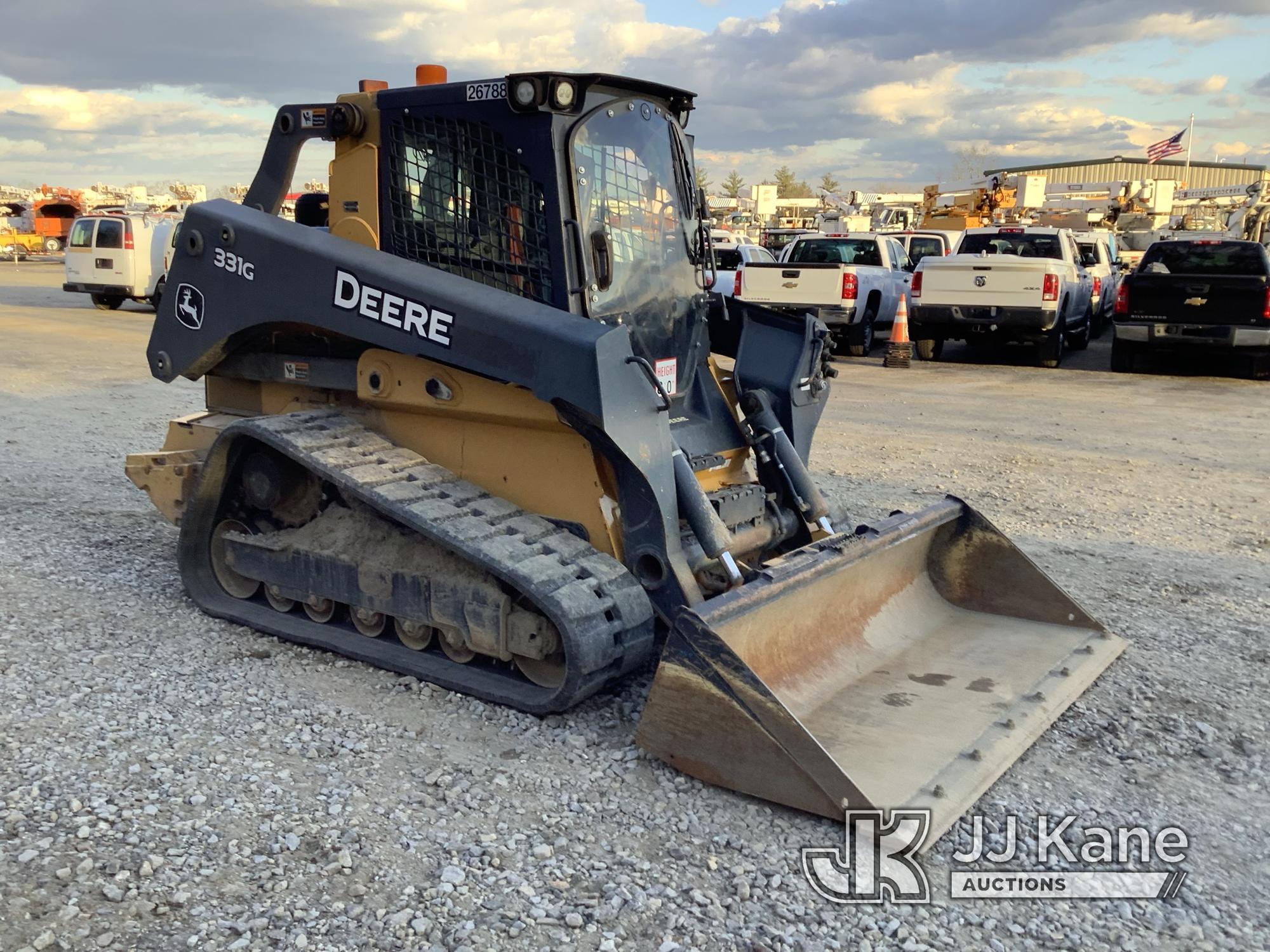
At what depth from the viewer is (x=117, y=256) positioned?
2059 centimetres

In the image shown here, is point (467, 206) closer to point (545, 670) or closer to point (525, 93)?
point (525, 93)

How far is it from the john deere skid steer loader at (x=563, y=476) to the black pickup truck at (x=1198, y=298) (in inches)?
422

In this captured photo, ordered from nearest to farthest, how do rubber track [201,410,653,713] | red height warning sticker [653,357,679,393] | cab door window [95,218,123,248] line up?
Result: rubber track [201,410,653,713]
red height warning sticker [653,357,679,393]
cab door window [95,218,123,248]

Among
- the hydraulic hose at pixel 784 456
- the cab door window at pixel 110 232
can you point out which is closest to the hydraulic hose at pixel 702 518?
the hydraulic hose at pixel 784 456

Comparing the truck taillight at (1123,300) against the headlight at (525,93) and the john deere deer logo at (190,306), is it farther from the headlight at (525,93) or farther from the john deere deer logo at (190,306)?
the john deere deer logo at (190,306)

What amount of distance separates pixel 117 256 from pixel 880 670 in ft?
64.8

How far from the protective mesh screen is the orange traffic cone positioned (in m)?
12.0

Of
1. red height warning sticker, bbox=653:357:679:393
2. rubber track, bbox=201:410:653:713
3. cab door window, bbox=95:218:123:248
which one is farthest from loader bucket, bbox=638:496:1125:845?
cab door window, bbox=95:218:123:248

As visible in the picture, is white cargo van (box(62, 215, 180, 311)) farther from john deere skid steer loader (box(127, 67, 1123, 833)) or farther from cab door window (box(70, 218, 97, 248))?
john deere skid steer loader (box(127, 67, 1123, 833))

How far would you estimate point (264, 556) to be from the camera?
16.7ft

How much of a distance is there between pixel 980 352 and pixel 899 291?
168 cm

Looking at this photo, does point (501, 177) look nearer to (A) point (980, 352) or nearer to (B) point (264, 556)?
(B) point (264, 556)
